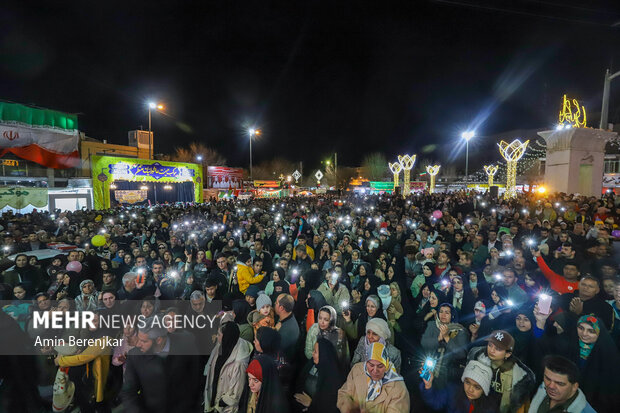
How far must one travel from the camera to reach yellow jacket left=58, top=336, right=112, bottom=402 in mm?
3297

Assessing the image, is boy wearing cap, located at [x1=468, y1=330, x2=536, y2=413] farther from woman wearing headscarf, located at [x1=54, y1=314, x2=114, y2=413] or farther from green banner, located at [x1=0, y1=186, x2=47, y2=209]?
green banner, located at [x1=0, y1=186, x2=47, y2=209]

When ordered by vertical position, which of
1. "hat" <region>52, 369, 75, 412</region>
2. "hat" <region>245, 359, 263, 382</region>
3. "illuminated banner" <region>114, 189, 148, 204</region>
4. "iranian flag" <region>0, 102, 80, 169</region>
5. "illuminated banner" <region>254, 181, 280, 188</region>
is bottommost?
"hat" <region>52, 369, 75, 412</region>

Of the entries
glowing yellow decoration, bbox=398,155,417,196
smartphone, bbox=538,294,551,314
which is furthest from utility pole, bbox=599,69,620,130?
smartphone, bbox=538,294,551,314

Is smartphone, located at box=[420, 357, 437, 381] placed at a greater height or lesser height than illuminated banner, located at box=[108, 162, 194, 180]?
lesser

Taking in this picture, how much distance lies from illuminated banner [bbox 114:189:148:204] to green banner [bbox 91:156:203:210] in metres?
1.13

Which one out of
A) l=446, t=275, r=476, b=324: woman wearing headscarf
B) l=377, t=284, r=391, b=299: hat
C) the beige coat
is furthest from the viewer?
l=377, t=284, r=391, b=299: hat

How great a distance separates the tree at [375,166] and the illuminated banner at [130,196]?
46689 millimetres

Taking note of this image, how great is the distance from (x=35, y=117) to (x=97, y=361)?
72.1ft

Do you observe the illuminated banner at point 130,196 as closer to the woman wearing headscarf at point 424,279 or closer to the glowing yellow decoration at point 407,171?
the woman wearing headscarf at point 424,279

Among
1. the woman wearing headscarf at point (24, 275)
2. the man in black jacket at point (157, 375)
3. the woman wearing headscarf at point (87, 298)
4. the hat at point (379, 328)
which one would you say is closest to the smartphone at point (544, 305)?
the hat at point (379, 328)

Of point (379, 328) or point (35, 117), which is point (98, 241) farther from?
point (35, 117)

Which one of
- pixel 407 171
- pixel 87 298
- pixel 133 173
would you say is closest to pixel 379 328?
pixel 87 298

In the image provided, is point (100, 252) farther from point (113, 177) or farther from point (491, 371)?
point (113, 177)

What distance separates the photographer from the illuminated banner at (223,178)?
32.0m
